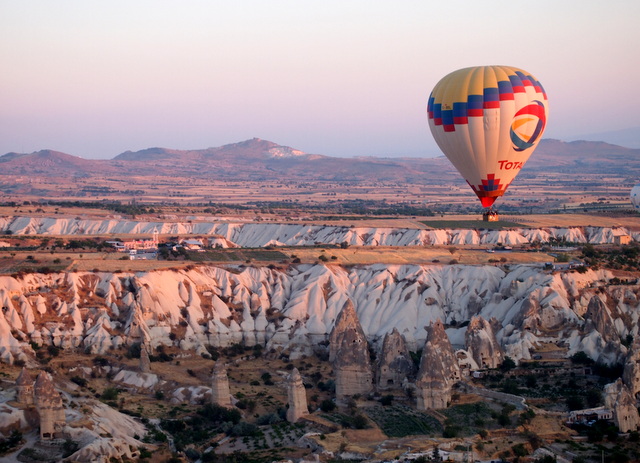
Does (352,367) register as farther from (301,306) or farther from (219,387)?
(301,306)

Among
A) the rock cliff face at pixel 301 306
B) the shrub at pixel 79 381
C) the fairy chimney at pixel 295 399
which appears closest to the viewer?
the fairy chimney at pixel 295 399

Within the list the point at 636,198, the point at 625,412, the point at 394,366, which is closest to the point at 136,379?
the point at 394,366

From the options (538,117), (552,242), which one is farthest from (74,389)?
(552,242)

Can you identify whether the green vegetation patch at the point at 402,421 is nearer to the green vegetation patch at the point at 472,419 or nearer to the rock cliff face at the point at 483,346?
the green vegetation patch at the point at 472,419

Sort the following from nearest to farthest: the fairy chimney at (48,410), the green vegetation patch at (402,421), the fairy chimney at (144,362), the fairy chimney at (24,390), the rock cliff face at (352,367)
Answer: the fairy chimney at (48,410), the fairy chimney at (24,390), the green vegetation patch at (402,421), the rock cliff face at (352,367), the fairy chimney at (144,362)

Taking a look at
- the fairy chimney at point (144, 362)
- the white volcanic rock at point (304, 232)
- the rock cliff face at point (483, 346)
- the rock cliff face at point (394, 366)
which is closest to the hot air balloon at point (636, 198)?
the white volcanic rock at point (304, 232)

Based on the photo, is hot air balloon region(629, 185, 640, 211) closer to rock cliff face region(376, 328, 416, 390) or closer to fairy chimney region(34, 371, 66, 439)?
rock cliff face region(376, 328, 416, 390)
